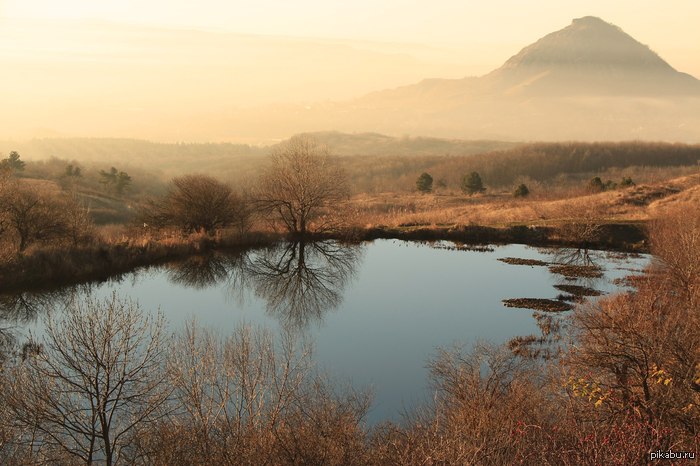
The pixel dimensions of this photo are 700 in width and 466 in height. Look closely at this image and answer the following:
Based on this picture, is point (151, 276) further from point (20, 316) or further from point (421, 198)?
point (421, 198)

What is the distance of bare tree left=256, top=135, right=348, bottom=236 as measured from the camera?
48625 mm

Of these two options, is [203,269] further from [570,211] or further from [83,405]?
[570,211]

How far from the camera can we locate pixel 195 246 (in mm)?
43688

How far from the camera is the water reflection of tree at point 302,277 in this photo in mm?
30906

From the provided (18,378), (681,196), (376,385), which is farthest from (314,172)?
(681,196)

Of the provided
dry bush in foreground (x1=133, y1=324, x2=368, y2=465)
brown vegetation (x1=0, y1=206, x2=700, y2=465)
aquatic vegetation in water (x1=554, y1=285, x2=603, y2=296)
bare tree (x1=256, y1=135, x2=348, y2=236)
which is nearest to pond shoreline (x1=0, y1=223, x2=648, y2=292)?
bare tree (x1=256, y1=135, x2=348, y2=236)

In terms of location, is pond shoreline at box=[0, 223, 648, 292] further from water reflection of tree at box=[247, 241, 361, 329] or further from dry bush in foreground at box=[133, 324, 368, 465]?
dry bush in foreground at box=[133, 324, 368, 465]

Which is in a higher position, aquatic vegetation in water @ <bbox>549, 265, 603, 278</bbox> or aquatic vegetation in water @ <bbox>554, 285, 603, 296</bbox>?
aquatic vegetation in water @ <bbox>549, 265, 603, 278</bbox>

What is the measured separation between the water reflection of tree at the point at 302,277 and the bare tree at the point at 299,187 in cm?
310

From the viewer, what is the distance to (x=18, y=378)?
14.3 meters

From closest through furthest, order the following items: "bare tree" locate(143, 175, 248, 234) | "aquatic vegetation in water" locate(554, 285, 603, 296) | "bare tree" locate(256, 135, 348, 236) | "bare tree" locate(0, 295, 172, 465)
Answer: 1. "bare tree" locate(0, 295, 172, 465)
2. "aquatic vegetation in water" locate(554, 285, 603, 296)
3. "bare tree" locate(143, 175, 248, 234)
4. "bare tree" locate(256, 135, 348, 236)

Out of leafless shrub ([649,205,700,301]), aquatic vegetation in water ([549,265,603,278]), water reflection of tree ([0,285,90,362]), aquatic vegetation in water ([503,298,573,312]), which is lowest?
water reflection of tree ([0,285,90,362])

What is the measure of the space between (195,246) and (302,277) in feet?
35.0

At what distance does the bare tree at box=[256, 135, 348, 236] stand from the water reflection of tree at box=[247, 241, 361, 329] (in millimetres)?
3103
